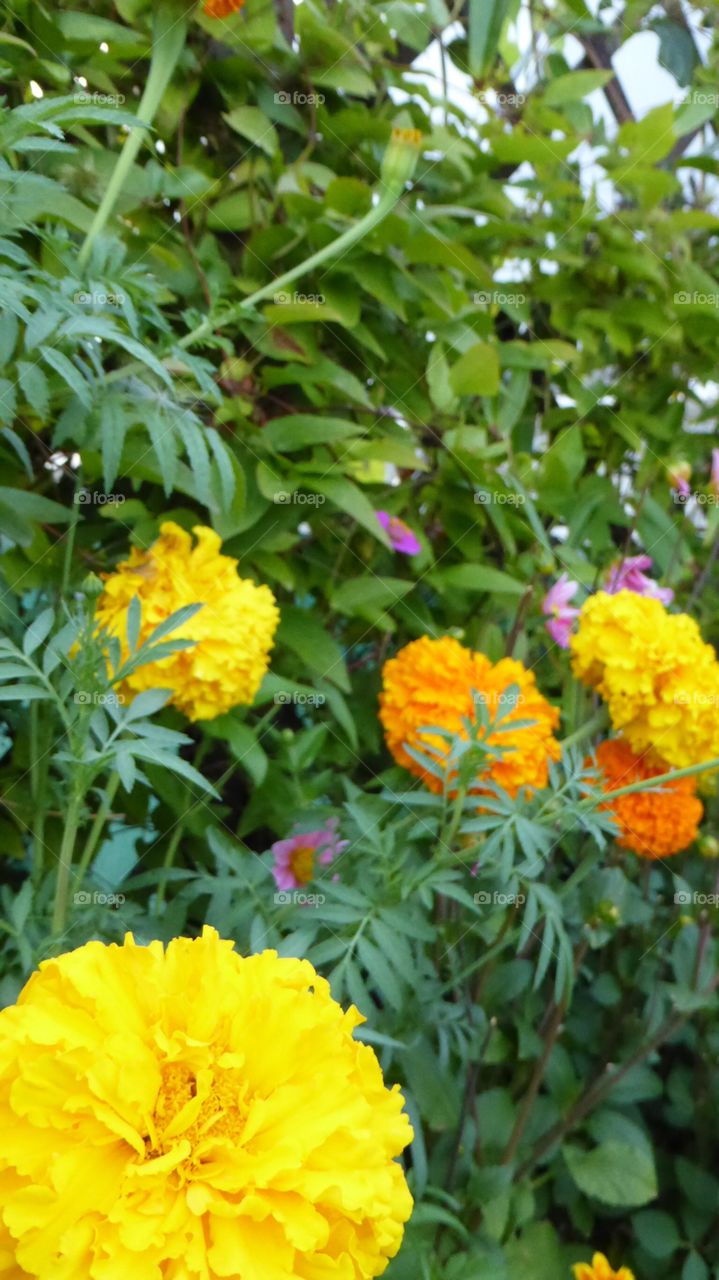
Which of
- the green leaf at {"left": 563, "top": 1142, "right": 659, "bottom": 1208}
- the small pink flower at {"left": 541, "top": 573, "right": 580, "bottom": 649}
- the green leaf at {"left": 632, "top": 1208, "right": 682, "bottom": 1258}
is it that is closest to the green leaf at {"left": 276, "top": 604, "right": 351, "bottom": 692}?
the small pink flower at {"left": 541, "top": 573, "right": 580, "bottom": 649}

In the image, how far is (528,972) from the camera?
0.96 m

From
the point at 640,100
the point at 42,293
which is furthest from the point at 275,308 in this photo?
the point at 640,100

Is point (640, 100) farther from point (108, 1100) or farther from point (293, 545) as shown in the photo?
point (108, 1100)

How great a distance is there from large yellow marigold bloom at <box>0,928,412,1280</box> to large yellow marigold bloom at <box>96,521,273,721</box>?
0.31 metres

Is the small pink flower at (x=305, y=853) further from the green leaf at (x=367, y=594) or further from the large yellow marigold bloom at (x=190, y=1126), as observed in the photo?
the large yellow marigold bloom at (x=190, y=1126)

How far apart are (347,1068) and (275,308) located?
2.36ft

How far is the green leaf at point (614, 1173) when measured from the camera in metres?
0.93

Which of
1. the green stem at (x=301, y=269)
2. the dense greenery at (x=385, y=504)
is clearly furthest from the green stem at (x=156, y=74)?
the green stem at (x=301, y=269)

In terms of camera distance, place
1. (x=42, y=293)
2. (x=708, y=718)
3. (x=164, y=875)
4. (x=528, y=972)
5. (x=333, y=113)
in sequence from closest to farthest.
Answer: (x=42, y=293) → (x=164, y=875) → (x=708, y=718) → (x=528, y=972) → (x=333, y=113)

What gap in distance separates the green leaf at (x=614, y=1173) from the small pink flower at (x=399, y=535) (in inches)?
23.7

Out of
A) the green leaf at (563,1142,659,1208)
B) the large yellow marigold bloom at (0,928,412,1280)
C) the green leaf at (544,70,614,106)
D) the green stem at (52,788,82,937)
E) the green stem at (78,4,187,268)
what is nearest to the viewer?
the large yellow marigold bloom at (0,928,412,1280)

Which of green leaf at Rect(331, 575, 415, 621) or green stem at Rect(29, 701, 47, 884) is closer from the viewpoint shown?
green stem at Rect(29, 701, 47, 884)

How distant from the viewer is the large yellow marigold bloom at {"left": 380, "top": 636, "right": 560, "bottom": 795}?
0.82m

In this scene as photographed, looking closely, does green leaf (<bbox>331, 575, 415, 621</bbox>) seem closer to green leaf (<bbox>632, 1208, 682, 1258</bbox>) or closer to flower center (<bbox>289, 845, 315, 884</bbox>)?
flower center (<bbox>289, 845, 315, 884</bbox>)
